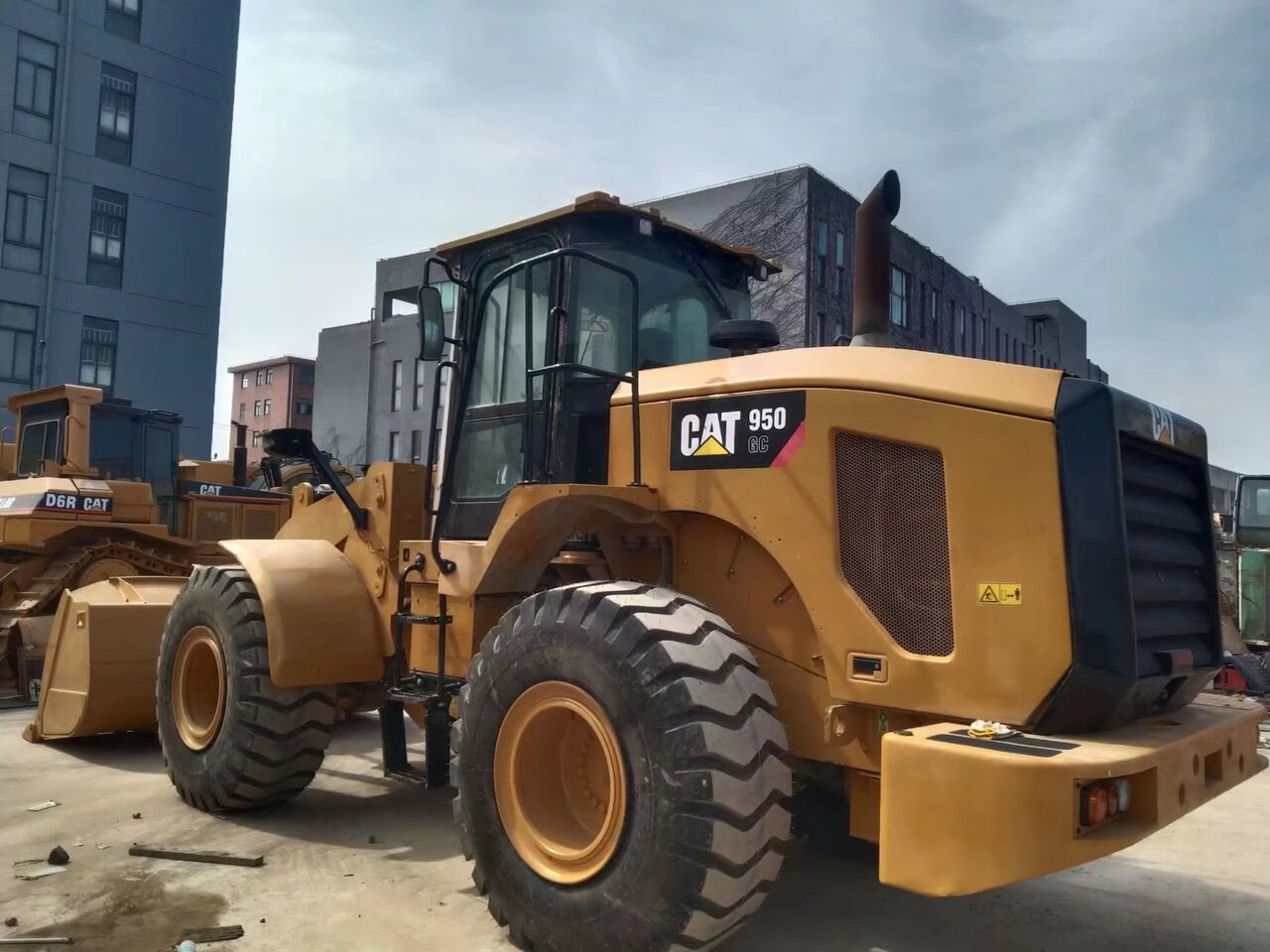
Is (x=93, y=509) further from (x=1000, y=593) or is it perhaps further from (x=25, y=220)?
(x=25, y=220)

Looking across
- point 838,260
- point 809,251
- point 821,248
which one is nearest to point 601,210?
point 809,251

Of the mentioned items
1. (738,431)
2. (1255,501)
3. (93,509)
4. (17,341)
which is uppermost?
(17,341)

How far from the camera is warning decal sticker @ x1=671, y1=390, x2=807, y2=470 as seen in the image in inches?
146

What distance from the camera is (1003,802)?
2.76 metres

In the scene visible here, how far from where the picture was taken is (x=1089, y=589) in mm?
3094

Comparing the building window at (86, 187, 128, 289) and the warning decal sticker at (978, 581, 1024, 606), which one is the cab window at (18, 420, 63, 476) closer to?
the warning decal sticker at (978, 581, 1024, 606)

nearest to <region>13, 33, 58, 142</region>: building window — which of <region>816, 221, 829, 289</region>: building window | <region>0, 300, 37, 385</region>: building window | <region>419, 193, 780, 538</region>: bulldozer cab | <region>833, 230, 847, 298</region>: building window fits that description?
<region>0, 300, 37, 385</region>: building window

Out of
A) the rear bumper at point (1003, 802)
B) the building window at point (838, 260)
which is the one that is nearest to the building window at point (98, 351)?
the building window at point (838, 260)

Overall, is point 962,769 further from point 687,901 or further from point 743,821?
point 687,901

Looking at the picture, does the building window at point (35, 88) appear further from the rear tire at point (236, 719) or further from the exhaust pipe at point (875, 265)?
the exhaust pipe at point (875, 265)

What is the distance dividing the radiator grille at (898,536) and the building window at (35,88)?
84.8 ft

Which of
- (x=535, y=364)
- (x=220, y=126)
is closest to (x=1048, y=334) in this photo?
(x=220, y=126)

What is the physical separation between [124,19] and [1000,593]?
92.1 ft

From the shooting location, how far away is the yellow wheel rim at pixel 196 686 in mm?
5832
